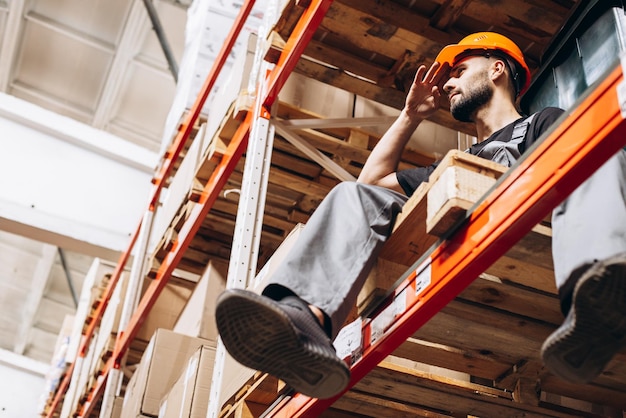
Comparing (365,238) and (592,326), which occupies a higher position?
(365,238)

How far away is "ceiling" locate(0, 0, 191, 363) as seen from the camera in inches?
502

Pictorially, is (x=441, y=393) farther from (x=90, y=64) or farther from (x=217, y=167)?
(x=90, y=64)

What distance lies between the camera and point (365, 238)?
2900mm

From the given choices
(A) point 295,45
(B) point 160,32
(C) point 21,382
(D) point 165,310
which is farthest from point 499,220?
(C) point 21,382

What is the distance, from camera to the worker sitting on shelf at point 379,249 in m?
2.12

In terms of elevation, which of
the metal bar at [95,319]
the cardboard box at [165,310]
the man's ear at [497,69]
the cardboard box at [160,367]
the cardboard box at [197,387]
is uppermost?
the metal bar at [95,319]

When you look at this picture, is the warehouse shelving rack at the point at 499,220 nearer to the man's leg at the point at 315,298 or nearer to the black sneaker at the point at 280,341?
the man's leg at the point at 315,298

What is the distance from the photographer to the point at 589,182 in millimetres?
2361

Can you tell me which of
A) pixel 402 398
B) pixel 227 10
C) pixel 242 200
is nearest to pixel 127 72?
pixel 227 10

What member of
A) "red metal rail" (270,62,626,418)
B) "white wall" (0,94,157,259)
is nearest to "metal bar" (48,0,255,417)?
"white wall" (0,94,157,259)

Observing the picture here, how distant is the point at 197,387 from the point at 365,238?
192 cm

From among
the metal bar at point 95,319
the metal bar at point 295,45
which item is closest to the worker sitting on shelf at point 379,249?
the metal bar at point 295,45

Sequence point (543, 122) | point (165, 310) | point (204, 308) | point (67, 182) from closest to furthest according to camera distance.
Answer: point (543, 122) < point (204, 308) < point (165, 310) < point (67, 182)

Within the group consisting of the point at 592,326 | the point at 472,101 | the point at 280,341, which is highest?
the point at 472,101
